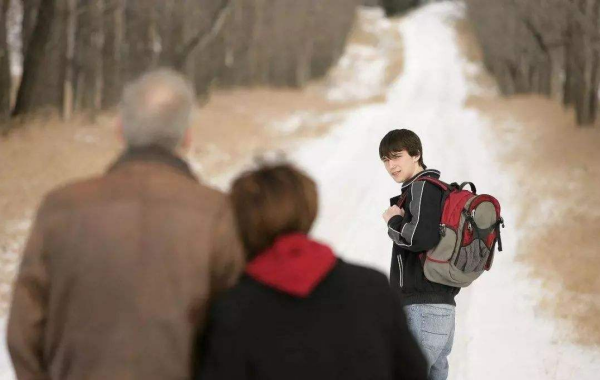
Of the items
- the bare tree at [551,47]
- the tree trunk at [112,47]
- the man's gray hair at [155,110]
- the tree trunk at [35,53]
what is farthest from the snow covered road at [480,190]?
the tree trunk at [112,47]

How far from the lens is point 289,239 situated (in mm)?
2053

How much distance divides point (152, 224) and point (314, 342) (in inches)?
24.8

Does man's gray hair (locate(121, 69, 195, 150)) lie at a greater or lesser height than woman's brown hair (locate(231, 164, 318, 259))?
greater

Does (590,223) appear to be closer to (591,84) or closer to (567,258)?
(567,258)

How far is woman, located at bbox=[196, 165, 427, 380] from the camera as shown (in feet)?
6.68

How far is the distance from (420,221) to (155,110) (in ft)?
5.34

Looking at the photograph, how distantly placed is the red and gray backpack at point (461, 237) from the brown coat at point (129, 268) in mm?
1560

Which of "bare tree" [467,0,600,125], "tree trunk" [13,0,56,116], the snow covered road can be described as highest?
"bare tree" [467,0,600,125]

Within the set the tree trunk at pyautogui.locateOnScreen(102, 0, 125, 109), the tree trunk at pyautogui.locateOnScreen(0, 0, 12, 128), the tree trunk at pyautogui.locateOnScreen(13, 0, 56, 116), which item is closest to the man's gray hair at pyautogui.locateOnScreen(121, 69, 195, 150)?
the tree trunk at pyautogui.locateOnScreen(13, 0, 56, 116)

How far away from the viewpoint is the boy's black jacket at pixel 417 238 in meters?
3.44

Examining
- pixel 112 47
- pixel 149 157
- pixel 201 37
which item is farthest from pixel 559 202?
pixel 112 47

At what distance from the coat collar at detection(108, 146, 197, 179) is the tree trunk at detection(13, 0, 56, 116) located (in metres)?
12.4

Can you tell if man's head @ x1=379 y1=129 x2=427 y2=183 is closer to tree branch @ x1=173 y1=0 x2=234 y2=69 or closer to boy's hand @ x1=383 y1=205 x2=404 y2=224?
boy's hand @ x1=383 y1=205 x2=404 y2=224

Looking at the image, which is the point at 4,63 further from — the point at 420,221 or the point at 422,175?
the point at 420,221
